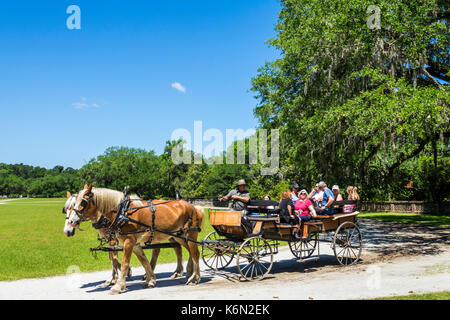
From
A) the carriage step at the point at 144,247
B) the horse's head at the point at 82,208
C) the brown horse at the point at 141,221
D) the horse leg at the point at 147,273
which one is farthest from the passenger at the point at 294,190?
the horse's head at the point at 82,208

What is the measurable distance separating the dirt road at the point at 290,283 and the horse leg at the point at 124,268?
157 millimetres

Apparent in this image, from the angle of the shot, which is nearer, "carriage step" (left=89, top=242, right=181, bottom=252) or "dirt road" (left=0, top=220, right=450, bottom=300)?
"dirt road" (left=0, top=220, right=450, bottom=300)

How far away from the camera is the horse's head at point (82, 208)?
25.6 feet

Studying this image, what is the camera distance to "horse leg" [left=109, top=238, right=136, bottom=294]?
7797mm

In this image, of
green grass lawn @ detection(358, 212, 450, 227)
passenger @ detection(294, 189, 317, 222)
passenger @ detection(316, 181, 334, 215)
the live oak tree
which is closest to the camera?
passenger @ detection(294, 189, 317, 222)

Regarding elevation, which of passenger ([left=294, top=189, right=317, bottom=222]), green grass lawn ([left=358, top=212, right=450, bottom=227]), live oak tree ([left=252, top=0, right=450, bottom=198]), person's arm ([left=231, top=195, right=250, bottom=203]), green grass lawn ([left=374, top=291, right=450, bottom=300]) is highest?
live oak tree ([left=252, top=0, right=450, bottom=198])

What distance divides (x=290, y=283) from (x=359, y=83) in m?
11.6

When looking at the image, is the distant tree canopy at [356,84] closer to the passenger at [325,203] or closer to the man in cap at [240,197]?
the passenger at [325,203]

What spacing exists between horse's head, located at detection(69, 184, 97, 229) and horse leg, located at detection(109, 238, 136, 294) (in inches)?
38.2

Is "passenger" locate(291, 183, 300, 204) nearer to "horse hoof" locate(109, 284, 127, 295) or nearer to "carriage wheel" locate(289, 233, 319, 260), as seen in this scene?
"carriage wheel" locate(289, 233, 319, 260)

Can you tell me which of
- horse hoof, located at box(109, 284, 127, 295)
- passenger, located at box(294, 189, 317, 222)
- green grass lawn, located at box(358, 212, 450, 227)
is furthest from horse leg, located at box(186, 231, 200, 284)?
green grass lawn, located at box(358, 212, 450, 227)

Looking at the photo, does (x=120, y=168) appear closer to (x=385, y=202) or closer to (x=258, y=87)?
(x=385, y=202)

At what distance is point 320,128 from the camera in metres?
16.4

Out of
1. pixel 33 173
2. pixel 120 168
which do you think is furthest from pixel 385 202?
pixel 33 173
